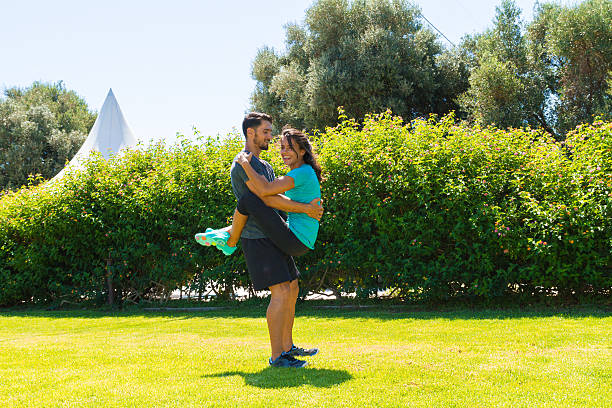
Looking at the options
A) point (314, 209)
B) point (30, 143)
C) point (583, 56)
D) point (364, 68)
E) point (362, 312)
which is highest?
point (30, 143)

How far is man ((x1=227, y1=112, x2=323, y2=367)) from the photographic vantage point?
4074 millimetres

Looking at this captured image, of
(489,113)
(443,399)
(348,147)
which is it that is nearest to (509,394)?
(443,399)

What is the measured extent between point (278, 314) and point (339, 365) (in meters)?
0.63

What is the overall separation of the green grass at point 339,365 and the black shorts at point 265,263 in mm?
673

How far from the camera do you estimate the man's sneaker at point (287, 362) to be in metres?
4.07

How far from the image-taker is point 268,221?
13.4ft

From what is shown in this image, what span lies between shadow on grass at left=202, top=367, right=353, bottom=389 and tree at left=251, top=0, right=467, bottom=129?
18.1m

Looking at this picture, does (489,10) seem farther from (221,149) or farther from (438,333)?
(438,333)

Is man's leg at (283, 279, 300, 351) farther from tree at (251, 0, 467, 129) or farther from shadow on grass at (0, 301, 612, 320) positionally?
tree at (251, 0, 467, 129)

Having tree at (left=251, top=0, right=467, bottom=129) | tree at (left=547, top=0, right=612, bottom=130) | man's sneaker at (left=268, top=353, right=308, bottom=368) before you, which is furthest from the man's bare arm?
tree at (left=251, top=0, right=467, bottom=129)

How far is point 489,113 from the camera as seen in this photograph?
65.5 ft

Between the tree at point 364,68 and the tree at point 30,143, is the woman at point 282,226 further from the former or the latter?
the tree at point 30,143

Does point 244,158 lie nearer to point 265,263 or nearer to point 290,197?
point 290,197

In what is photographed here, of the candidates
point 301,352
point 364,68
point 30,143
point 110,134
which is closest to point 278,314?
point 301,352
